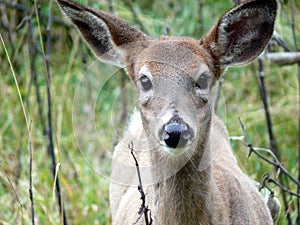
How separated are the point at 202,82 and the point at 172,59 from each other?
0.18 metres

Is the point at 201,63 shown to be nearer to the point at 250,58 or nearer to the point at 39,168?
the point at 250,58

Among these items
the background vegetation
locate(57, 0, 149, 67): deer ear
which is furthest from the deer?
the background vegetation

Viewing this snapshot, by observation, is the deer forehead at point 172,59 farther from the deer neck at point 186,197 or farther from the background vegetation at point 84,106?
the background vegetation at point 84,106

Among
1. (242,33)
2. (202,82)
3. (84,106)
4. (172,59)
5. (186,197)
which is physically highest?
(84,106)

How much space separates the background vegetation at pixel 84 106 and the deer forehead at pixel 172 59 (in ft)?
5.43

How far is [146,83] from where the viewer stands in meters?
3.99

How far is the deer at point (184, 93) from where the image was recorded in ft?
12.7

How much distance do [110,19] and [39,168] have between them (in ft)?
8.40

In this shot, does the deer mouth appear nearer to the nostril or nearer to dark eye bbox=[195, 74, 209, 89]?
the nostril

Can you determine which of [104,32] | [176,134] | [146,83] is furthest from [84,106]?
[176,134]

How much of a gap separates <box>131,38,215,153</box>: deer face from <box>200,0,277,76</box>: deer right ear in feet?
0.33

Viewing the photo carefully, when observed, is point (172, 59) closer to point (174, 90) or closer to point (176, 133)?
point (174, 90)

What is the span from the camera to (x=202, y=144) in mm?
4035

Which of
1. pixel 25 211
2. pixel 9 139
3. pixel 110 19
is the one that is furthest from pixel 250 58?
pixel 9 139
